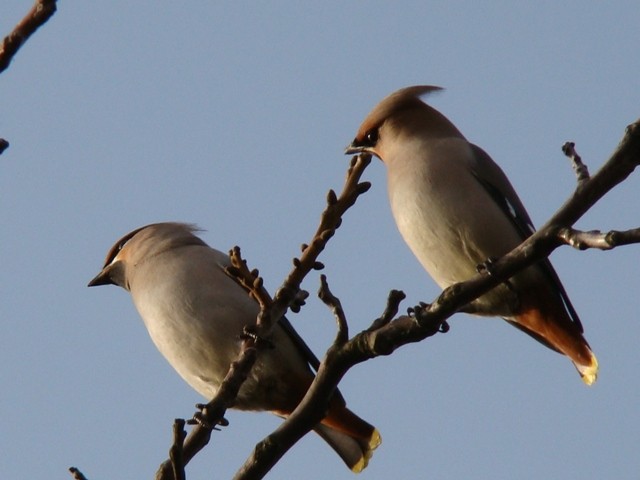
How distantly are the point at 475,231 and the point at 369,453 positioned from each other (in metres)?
0.97

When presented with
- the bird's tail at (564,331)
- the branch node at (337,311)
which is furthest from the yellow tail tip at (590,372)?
the branch node at (337,311)

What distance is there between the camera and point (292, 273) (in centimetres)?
320

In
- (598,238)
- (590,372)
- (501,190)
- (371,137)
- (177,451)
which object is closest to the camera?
(598,238)

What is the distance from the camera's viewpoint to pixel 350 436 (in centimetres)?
445

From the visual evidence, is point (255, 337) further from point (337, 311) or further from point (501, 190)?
point (501, 190)

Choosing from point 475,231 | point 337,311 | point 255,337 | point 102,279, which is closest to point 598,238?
point 337,311

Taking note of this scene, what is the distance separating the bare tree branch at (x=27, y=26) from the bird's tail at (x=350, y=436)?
2605mm

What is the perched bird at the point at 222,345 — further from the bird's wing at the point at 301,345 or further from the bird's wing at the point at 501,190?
the bird's wing at the point at 501,190

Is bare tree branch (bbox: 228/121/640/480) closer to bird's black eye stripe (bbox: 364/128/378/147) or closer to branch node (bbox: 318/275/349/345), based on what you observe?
branch node (bbox: 318/275/349/345)

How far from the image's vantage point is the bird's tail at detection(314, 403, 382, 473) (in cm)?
436

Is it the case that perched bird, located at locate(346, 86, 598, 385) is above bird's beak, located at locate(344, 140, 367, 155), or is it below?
below

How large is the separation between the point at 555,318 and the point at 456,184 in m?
0.67

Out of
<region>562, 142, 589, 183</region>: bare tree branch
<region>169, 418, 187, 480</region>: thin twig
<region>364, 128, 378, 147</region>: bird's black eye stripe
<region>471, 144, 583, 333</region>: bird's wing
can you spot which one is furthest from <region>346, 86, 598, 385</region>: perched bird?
<region>169, 418, 187, 480</region>: thin twig

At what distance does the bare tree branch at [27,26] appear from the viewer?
1.95m
